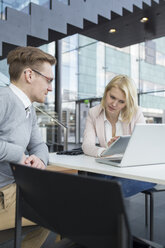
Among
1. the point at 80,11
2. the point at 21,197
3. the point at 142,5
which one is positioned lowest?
the point at 21,197

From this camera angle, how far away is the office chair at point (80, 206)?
1.65 feet

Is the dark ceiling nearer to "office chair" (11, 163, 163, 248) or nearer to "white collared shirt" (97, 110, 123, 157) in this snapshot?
"white collared shirt" (97, 110, 123, 157)

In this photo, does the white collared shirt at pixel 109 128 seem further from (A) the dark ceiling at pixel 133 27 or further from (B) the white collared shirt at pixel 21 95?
(A) the dark ceiling at pixel 133 27

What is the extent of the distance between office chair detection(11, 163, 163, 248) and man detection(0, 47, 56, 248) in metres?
0.42

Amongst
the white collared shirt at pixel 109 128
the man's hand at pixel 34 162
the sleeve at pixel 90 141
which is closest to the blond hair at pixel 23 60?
the man's hand at pixel 34 162

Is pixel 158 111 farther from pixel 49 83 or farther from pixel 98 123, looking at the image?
pixel 49 83

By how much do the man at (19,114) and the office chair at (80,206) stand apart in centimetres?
42

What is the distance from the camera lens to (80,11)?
4059 millimetres

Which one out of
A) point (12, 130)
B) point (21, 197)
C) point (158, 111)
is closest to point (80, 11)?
point (12, 130)

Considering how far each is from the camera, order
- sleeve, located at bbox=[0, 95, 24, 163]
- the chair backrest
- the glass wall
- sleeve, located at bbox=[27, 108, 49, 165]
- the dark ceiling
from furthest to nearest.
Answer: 1. the glass wall
2. the dark ceiling
3. sleeve, located at bbox=[27, 108, 49, 165]
4. sleeve, located at bbox=[0, 95, 24, 163]
5. the chair backrest

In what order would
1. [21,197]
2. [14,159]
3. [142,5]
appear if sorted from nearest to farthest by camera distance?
[21,197], [14,159], [142,5]

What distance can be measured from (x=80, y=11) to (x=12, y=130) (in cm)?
353

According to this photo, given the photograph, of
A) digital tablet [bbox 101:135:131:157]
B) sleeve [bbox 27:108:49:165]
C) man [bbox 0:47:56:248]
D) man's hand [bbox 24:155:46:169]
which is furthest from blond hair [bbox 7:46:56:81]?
digital tablet [bbox 101:135:131:157]

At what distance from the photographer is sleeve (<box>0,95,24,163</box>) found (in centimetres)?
105
